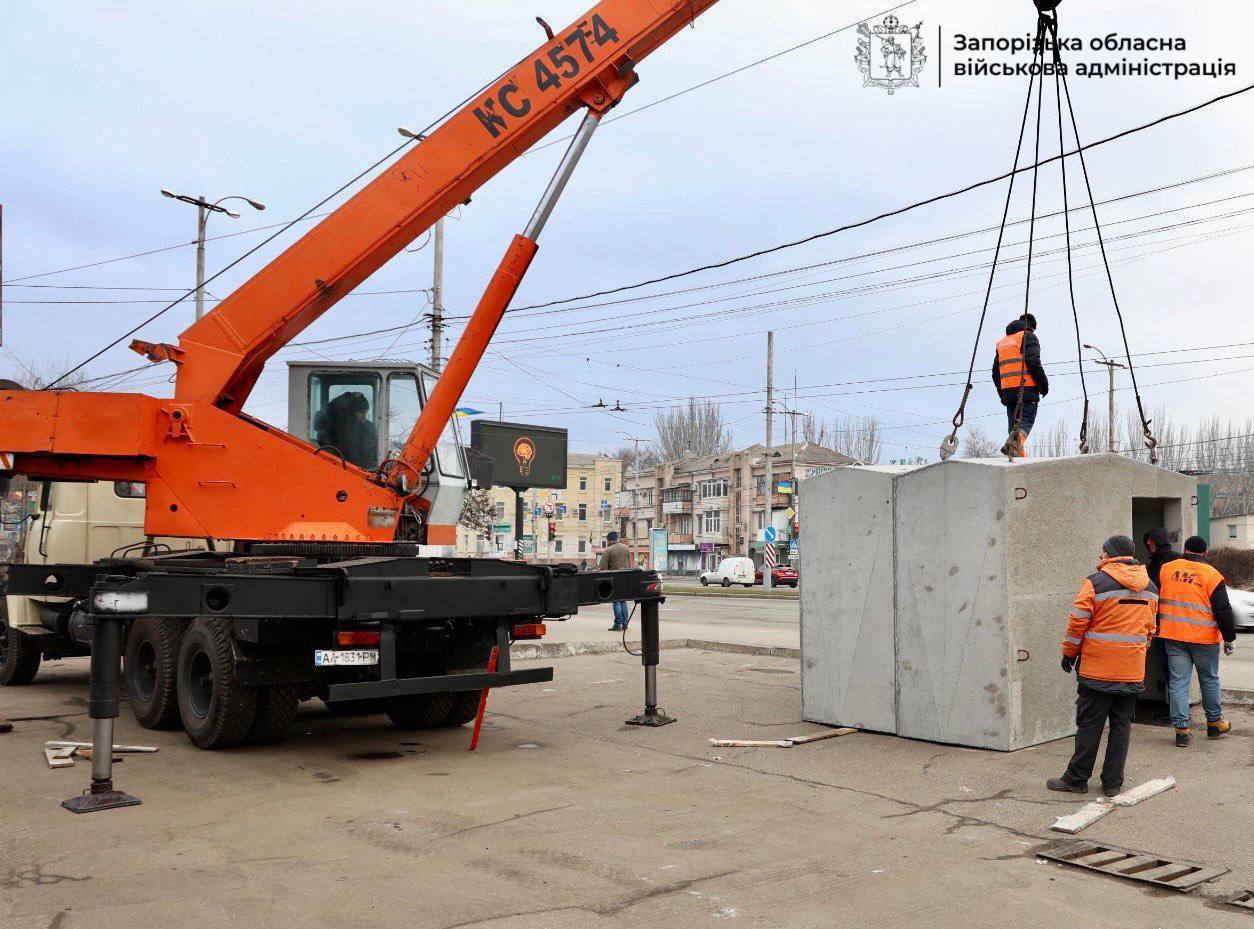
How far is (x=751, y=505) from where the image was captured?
87375 mm

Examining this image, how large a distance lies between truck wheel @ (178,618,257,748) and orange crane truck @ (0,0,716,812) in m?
0.02

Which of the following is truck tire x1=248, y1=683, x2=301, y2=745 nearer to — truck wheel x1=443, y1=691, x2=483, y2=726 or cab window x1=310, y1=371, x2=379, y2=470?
truck wheel x1=443, y1=691, x2=483, y2=726

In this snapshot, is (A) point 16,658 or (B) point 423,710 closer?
(B) point 423,710

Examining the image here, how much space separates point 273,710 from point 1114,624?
5.95 m

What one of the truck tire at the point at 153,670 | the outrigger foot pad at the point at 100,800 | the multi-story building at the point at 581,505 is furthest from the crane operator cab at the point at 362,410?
the multi-story building at the point at 581,505

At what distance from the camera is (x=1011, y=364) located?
32.0 feet

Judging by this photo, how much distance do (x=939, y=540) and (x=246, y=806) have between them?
5253 mm

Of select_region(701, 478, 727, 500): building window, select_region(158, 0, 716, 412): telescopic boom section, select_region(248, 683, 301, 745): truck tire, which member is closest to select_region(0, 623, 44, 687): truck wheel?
select_region(248, 683, 301, 745): truck tire

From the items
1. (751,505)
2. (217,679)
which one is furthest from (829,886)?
(751,505)

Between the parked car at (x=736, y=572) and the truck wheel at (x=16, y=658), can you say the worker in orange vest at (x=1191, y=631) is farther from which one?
the parked car at (x=736, y=572)

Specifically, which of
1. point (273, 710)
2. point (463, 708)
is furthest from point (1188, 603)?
point (273, 710)

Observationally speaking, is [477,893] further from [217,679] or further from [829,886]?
[217,679]

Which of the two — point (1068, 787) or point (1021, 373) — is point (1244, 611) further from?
point (1068, 787)

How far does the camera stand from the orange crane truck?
7207 mm
